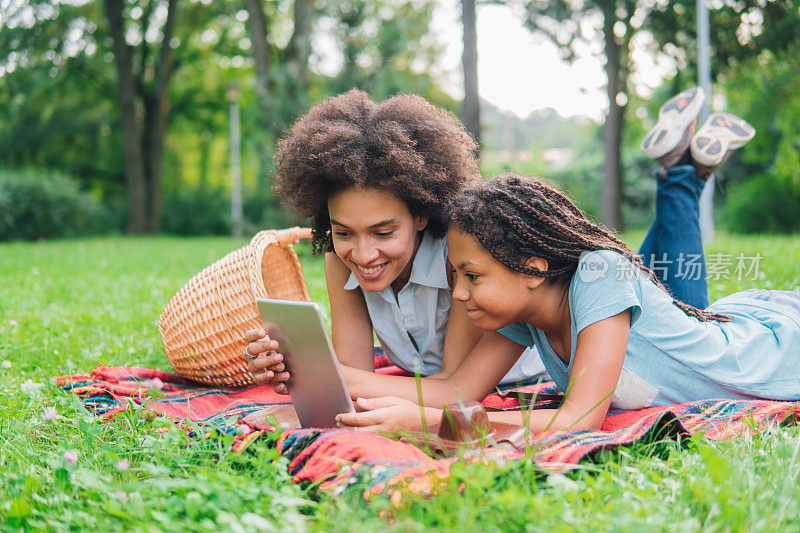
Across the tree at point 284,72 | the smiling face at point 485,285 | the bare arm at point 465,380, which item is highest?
the tree at point 284,72

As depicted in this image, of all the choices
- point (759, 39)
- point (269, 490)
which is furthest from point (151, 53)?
point (269, 490)

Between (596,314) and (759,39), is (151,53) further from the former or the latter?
(596,314)

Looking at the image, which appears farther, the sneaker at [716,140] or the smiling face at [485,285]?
the sneaker at [716,140]

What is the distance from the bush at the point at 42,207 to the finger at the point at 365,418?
14.9m

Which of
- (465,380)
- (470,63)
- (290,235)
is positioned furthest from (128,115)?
(465,380)

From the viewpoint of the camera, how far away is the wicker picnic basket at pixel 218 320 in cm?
303

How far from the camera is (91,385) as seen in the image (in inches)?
109

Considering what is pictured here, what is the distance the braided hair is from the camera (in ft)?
7.13

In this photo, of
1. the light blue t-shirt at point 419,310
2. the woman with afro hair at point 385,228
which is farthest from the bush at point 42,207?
the light blue t-shirt at point 419,310

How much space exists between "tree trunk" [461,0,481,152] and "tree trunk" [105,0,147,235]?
1114 centimetres

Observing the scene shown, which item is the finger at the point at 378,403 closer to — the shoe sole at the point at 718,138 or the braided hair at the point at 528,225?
the braided hair at the point at 528,225

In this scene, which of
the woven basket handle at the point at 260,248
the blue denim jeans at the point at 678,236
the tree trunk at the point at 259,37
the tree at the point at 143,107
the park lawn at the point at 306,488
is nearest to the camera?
the park lawn at the point at 306,488

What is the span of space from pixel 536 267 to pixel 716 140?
82.0 inches

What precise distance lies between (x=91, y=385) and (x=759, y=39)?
12125 mm
